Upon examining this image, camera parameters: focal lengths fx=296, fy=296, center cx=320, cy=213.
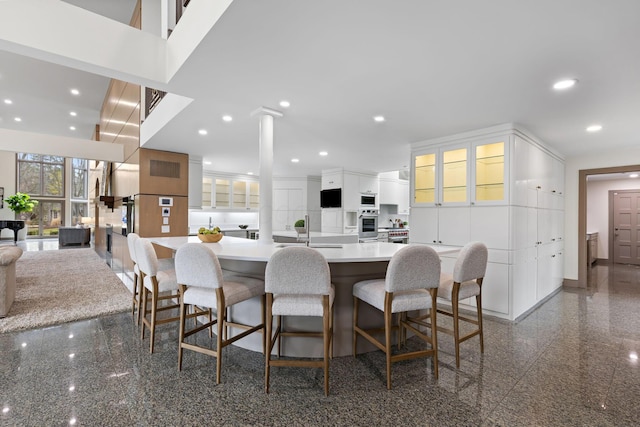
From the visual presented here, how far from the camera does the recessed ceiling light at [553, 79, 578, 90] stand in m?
2.44

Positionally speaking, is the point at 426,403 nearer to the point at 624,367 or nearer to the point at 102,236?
the point at 624,367

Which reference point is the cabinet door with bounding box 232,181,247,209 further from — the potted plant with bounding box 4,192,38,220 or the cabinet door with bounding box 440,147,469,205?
the potted plant with bounding box 4,192,38,220

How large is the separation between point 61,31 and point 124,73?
1.41 ft

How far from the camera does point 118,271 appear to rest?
5.91m

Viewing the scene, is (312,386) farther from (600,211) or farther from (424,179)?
(600,211)

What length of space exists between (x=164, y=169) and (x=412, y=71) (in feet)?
14.6

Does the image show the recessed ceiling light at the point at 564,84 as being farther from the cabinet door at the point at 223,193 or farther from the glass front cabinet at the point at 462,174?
the cabinet door at the point at 223,193

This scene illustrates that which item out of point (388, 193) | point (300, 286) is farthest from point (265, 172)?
point (388, 193)

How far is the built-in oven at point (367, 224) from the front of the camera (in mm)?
7133

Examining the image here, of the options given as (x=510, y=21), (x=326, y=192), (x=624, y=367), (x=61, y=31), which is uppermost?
(x=61, y=31)

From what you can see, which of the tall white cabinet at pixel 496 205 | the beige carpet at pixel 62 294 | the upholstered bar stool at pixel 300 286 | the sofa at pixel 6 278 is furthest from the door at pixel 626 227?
the sofa at pixel 6 278

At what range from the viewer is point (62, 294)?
13.9 ft

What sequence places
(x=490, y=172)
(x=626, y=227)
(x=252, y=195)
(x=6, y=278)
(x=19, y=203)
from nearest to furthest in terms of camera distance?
(x=6, y=278) → (x=490, y=172) → (x=626, y=227) → (x=252, y=195) → (x=19, y=203)

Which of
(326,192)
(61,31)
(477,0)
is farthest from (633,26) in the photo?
(326,192)
